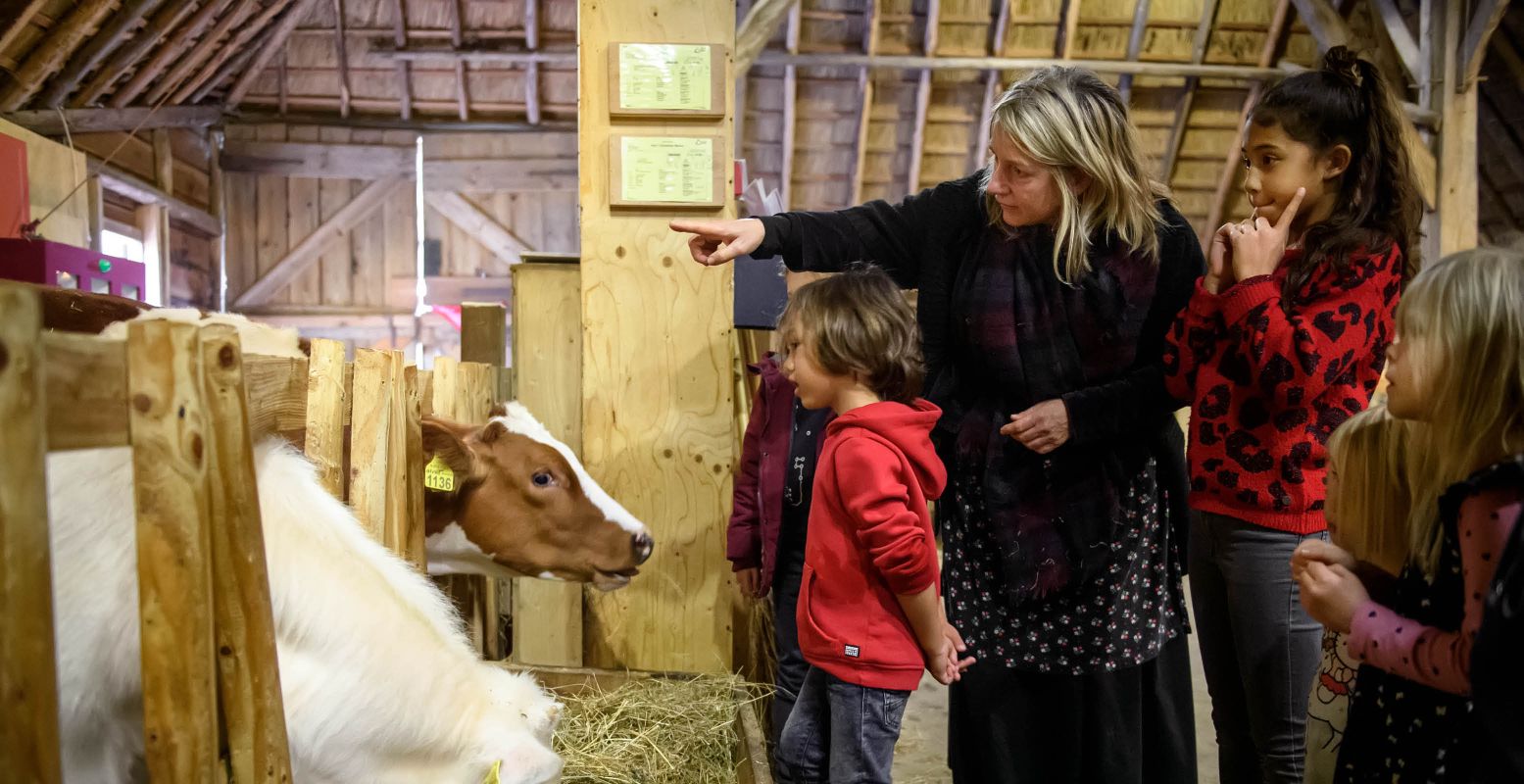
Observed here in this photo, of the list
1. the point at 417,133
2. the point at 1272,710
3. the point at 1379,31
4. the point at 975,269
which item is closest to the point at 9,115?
the point at 417,133

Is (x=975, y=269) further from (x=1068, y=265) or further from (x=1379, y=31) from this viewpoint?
(x=1379, y=31)

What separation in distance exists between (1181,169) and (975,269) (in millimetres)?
9241

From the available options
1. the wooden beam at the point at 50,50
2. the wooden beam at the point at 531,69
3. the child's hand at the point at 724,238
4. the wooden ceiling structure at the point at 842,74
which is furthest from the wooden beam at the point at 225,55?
the child's hand at the point at 724,238

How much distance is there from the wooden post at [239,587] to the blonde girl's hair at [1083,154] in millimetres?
1275

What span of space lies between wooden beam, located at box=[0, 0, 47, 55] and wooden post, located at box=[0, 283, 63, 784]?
6403mm

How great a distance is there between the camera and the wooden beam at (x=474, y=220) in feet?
36.3

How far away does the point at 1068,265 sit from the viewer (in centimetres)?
180

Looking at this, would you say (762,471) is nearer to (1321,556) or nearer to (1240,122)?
(1321,556)

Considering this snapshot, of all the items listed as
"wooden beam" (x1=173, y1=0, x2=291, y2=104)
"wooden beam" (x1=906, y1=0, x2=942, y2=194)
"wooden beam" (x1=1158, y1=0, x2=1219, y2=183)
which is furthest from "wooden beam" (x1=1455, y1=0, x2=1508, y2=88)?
"wooden beam" (x1=173, y1=0, x2=291, y2=104)

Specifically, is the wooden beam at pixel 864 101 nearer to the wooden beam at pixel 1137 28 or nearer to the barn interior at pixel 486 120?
the barn interior at pixel 486 120

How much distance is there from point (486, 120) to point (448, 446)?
9.34 metres

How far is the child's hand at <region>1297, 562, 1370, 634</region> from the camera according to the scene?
4.30 ft

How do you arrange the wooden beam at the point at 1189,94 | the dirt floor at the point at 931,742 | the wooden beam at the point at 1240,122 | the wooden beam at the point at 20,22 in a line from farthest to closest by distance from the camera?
the wooden beam at the point at 1189,94 → the wooden beam at the point at 1240,122 → the wooden beam at the point at 20,22 → the dirt floor at the point at 931,742

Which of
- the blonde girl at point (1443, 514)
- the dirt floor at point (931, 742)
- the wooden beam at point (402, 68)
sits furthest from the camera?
the wooden beam at point (402, 68)
